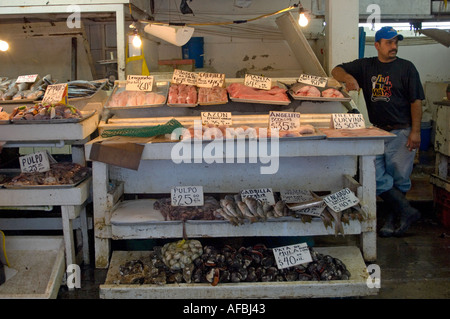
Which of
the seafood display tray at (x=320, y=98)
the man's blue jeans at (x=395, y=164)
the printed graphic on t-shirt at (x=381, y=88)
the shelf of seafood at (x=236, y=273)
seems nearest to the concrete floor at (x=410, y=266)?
the shelf of seafood at (x=236, y=273)

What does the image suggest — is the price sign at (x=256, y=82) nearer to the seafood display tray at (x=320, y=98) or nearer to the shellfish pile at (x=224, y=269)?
the seafood display tray at (x=320, y=98)

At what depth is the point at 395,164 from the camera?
549 cm

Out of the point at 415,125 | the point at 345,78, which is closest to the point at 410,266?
the point at 415,125

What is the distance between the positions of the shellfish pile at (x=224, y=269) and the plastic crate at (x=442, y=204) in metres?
2.31

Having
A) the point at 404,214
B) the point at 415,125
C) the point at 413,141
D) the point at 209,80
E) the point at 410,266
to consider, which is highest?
the point at 209,80

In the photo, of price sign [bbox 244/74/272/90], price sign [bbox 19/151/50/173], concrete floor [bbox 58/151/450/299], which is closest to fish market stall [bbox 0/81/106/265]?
price sign [bbox 19/151/50/173]

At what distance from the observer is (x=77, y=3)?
207 inches

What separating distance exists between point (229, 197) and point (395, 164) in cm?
236

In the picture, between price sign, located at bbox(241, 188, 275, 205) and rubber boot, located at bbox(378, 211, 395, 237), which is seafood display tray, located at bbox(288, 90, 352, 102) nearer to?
price sign, located at bbox(241, 188, 275, 205)

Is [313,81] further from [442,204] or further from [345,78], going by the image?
[442,204]

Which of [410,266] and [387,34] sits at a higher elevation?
[387,34]

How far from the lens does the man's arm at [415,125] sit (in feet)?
17.5

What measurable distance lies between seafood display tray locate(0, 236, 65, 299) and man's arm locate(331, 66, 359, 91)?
3.56m

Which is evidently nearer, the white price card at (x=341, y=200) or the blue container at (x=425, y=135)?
the white price card at (x=341, y=200)
